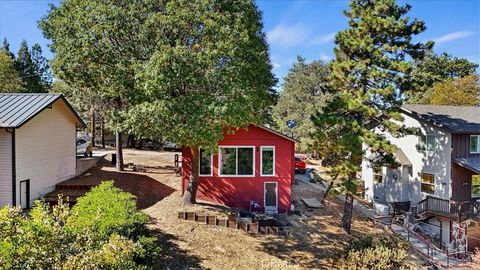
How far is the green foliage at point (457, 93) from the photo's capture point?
40781mm

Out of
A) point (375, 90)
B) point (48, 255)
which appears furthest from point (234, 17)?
point (48, 255)

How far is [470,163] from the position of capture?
866 inches

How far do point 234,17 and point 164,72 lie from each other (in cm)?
440

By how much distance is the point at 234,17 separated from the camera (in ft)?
54.3

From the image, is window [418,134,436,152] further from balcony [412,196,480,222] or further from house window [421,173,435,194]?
balcony [412,196,480,222]

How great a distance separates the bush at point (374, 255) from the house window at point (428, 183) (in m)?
8.17

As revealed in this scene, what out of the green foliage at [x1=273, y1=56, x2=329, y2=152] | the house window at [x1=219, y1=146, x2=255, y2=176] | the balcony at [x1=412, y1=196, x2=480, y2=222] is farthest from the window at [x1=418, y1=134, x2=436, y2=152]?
the green foliage at [x1=273, y1=56, x2=329, y2=152]

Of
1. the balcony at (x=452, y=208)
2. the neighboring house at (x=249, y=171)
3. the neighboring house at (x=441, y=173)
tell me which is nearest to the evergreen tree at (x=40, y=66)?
the neighboring house at (x=249, y=171)

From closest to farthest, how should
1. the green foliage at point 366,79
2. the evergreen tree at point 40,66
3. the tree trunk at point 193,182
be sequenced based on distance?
the green foliage at point 366,79 < the tree trunk at point 193,182 < the evergreen tree at point 40,66

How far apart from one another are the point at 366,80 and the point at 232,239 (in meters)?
11.2

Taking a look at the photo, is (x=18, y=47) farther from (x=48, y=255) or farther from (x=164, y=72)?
(x=48, y=255)

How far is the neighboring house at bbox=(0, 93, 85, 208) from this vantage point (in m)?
17.4

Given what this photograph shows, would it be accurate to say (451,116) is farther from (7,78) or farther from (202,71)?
(7,78)

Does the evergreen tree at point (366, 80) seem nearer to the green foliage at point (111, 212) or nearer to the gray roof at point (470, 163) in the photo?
the gray roof at point (470, 163)
